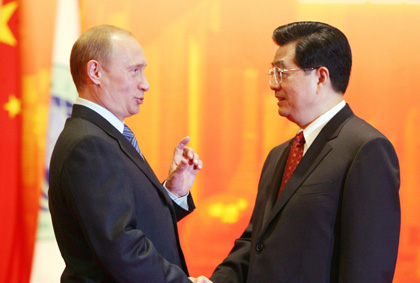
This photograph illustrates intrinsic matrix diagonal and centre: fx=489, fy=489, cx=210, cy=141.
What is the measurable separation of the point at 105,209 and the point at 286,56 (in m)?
0.89

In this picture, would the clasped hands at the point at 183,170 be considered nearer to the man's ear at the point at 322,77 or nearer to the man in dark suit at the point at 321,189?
the man in dark suit at the point at 321,189

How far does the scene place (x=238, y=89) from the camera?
293 centimetres

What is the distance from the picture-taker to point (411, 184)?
2934mm

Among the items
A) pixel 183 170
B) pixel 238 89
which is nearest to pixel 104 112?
pixel 183 170

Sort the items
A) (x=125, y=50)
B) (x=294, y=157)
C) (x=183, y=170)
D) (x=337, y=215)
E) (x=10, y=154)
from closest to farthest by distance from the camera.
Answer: (x=337, y=215) < (x=125, y=50) < (x=294, y=157) < (x=183, y=170) < (x=10, y=154)

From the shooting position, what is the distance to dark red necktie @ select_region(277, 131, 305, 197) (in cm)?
176

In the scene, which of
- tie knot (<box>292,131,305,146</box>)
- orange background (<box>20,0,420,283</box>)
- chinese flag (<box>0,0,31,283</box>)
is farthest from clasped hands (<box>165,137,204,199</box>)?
chinese flag (<box>0,0,31,283</box>)

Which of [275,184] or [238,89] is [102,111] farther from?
[238,89]

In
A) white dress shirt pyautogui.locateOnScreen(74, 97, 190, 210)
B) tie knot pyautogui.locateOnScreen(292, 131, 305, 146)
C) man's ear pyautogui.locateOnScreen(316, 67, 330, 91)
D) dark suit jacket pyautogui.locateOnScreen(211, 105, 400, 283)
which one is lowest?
dark suit jacket pyautogui.locateOnScreen(211, 105, 400, 283)

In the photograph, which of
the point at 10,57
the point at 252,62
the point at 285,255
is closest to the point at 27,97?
the point at 10,57

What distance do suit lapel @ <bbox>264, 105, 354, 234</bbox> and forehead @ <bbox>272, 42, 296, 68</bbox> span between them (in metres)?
0.27

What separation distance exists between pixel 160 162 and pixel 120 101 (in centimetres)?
132

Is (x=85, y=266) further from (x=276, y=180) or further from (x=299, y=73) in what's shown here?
(x=299, y=73)

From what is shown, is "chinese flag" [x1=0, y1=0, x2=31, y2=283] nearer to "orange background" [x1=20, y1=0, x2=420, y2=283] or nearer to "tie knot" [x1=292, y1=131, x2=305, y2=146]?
"orange background" [x1=20, y1=0, x2=420, y2=283]
